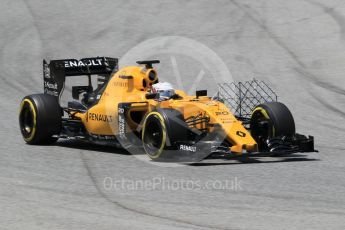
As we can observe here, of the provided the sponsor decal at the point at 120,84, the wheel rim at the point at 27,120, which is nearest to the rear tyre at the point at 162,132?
the sponsor decal at the point at 120,84

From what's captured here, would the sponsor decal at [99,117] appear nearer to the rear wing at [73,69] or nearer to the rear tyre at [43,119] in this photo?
the rear tyre at [43,119]

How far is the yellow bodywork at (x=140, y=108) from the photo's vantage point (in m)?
13.2

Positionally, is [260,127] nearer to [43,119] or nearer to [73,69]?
[43,119]

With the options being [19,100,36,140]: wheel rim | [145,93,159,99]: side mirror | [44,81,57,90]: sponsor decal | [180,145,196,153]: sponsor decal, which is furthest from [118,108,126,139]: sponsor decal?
[44,81,57,90]: sponsor decal

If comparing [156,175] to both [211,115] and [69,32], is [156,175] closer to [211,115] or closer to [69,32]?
[211,115]

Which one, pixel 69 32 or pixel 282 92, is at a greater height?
pixel 69 32

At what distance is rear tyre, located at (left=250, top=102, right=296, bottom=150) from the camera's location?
13758mm

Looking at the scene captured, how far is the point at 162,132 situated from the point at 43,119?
2.98m

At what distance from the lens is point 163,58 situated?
24.6m

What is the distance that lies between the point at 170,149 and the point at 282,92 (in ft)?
28.4

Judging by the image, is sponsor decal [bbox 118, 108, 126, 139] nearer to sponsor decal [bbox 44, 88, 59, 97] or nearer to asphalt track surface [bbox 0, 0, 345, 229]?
asphalt track surface [bbox 0, 0, 345, 229]

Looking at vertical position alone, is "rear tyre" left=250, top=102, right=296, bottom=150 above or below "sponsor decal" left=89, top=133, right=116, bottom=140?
above

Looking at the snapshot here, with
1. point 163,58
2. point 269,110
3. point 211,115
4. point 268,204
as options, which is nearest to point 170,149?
point 211,115

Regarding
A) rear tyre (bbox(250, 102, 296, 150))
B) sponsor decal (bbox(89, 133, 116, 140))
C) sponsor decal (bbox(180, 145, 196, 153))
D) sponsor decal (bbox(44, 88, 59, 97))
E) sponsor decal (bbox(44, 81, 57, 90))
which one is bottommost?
sponsor decal (bbox(180, 145, 196, 153))
